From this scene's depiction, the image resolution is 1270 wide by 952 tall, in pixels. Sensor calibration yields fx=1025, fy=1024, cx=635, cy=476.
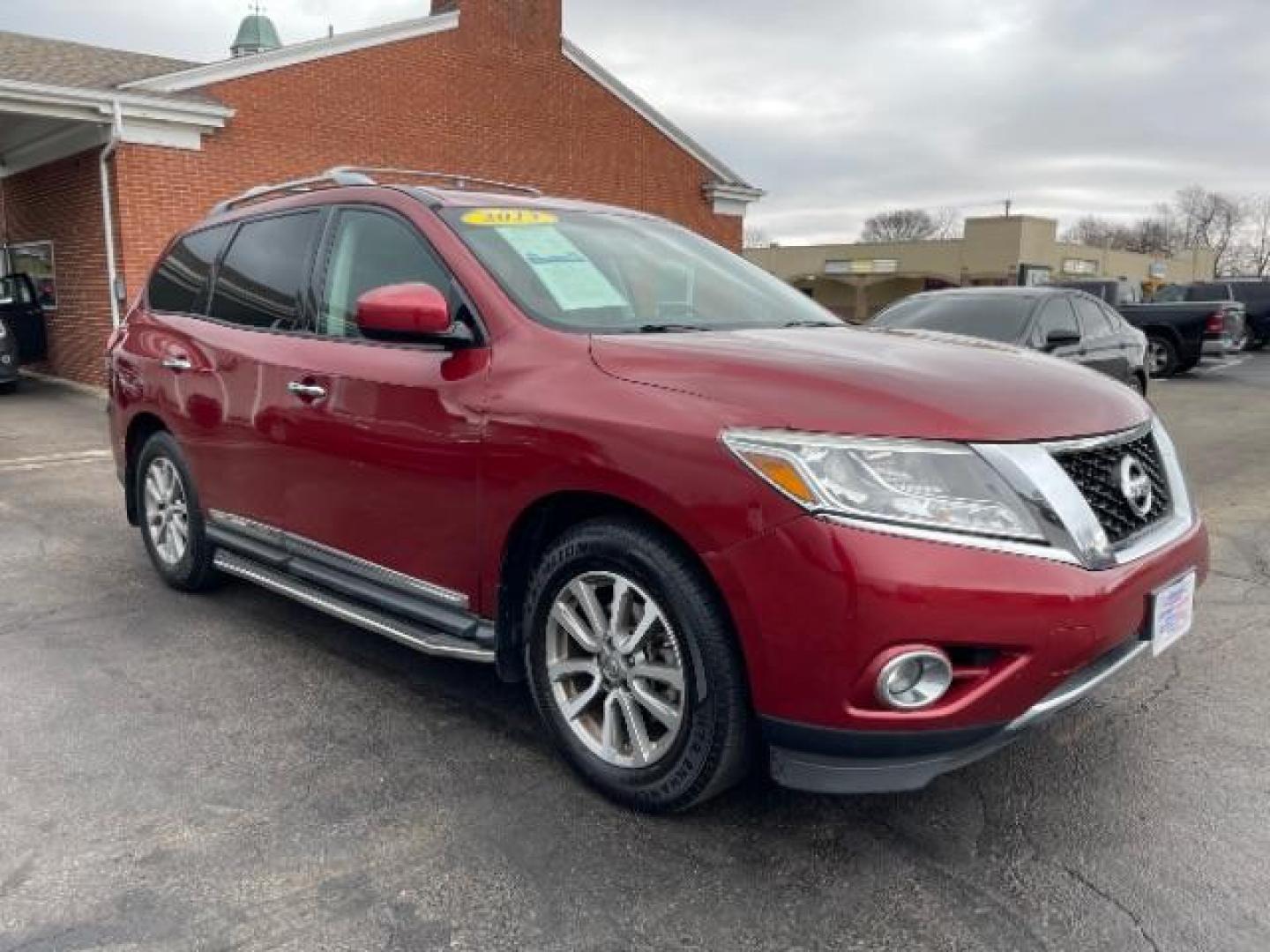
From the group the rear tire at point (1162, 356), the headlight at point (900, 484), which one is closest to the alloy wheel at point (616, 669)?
the headlight at point (900, 484)

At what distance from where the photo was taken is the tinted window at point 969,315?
28.4ft

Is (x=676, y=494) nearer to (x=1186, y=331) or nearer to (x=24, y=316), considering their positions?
(x=24, y=316)

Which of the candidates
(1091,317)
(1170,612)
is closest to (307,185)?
(1170,612)

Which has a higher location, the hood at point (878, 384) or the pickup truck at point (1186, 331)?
the hood at point (878, 384)

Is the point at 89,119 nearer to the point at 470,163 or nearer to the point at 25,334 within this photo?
the point at 25,334

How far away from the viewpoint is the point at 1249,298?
84.8ft

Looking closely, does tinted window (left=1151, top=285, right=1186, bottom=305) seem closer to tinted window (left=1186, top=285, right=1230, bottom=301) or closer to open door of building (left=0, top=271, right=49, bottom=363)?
tinted window (left=1186, top=285, right=1230, bottom=301)

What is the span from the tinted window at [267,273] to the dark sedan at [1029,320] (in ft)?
17.7

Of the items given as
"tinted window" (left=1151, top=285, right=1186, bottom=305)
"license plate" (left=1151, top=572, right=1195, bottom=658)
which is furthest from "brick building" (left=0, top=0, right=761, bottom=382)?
"tinted window" (left=1151, top=285, right=1186, bottom=305)

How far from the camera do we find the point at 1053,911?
244 cm

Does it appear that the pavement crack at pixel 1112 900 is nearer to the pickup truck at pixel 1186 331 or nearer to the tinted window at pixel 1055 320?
the tinted window at pixel 1055 320

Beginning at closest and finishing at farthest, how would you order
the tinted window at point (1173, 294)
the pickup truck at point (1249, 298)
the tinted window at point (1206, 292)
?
the pickup truck at point (1249, 298) → the tinted window at point (1206, 292) → the tinted window at point (1173, 294)

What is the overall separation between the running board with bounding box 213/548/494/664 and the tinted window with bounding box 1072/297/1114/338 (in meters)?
7.86

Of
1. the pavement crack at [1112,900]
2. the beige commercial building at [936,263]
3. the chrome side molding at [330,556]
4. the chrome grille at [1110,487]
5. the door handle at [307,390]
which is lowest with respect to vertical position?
the pavement crack at [1112,900]
